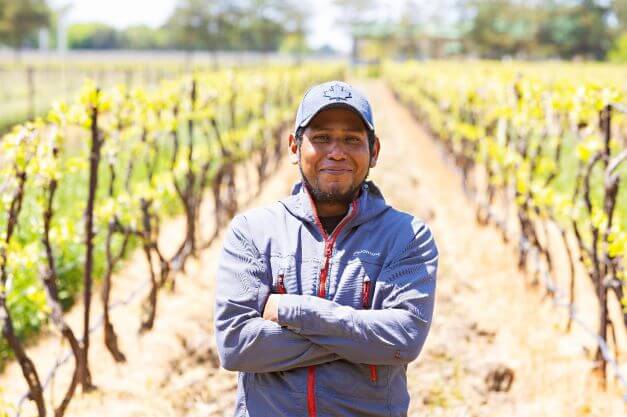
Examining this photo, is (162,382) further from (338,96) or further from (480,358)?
(338,96)

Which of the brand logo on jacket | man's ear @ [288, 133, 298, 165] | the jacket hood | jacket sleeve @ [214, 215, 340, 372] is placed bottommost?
jacket sleeve @ [214, 215, 340, 372]

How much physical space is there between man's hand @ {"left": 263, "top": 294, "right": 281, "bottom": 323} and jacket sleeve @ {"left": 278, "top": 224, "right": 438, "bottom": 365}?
2 cm

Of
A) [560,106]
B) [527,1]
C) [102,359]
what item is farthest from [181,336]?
[527,1]

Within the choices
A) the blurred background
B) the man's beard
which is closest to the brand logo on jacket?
the man's beard

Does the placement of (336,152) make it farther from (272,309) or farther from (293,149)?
A: (272,309)

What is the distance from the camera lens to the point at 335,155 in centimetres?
188

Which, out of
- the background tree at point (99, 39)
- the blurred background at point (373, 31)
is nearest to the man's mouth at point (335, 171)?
the blurred background at point (373, 31)

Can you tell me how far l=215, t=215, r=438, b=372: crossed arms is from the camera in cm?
176

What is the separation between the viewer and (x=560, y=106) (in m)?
3.99

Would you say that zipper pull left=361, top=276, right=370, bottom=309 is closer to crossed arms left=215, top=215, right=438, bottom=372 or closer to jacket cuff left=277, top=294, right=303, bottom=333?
crossed arms left=215, top=215, right=438, bottom=372

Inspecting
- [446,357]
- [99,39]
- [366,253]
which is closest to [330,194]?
[366,253]

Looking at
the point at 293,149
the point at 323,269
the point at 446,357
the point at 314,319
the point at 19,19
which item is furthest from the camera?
the point at 19,19

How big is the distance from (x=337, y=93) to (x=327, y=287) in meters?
0.48

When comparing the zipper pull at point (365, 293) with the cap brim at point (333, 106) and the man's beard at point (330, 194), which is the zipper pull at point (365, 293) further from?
the cap brim at point (333, 106)
